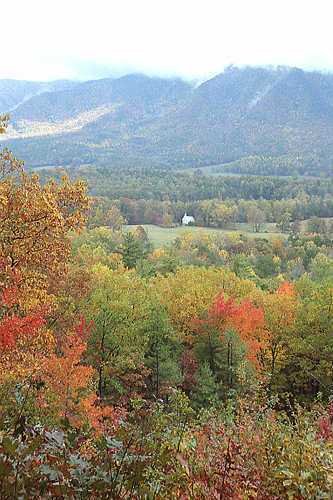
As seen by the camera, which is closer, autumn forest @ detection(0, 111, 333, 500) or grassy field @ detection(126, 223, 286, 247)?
autumn forest @ detection(0, 111, 333, 500)

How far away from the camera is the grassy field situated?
3819 inches

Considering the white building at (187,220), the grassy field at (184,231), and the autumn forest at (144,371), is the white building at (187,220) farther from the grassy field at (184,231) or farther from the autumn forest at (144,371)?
the autumn forest at (144,371)

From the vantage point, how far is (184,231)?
97.8 meters

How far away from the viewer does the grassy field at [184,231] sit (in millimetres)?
97000

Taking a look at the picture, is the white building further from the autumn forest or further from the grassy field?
the autumn forest

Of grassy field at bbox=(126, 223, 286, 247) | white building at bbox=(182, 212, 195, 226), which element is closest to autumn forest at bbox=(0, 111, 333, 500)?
grassy field at bbox=(126, 223, 286, 247)

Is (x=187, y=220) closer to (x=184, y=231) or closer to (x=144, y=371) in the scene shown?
(x=184, y=231)

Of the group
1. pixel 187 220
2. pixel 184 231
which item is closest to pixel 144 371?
pixel 184 231

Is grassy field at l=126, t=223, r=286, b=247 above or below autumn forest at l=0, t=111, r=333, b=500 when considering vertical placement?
below

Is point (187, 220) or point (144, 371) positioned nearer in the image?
point (144, 371)

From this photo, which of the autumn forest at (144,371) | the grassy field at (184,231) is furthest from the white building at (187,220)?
the autumn forest at (144,371)

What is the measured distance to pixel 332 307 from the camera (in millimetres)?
29094

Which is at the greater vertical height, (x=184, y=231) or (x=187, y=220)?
(x=184, y=231)

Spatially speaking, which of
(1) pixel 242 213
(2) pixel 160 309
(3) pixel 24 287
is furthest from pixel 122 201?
(3) pixel 24 287
